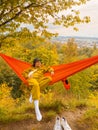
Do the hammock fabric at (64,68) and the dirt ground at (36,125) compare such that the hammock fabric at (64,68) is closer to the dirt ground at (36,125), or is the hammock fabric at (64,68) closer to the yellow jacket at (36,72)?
the yellow jacket at (36,72)

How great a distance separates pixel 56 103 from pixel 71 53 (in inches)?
2028

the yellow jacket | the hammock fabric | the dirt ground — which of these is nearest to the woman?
the yellow jacket

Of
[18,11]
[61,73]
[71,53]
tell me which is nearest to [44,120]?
[61,73]

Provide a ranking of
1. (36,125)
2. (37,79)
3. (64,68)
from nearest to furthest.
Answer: (37,79) < (64,68) < (36,125)

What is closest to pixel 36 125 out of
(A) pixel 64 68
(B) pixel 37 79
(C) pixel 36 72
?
(B) pixel 37 79

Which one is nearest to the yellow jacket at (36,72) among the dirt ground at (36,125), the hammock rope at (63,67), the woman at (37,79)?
the woman at (37,79)

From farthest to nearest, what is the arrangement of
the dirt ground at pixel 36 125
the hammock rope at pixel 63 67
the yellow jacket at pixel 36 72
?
the dirt ground at pixel 36 125, the yellow jacket at pixel 36 72, the hammock rope at pixel 63 67

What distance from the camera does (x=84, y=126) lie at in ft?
20.6

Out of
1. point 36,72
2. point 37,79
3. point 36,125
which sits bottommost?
point 36,125

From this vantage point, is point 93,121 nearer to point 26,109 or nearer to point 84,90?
point 26,109

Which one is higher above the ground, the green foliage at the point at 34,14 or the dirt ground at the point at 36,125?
the green foliage at the point at 34,14

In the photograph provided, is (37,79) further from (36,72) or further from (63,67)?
(63,67)

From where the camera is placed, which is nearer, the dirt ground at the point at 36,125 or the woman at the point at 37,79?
the woman at the point at 37,79

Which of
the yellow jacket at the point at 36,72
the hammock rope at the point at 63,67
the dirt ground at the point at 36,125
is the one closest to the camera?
the hammock rope at the point at 63,67
